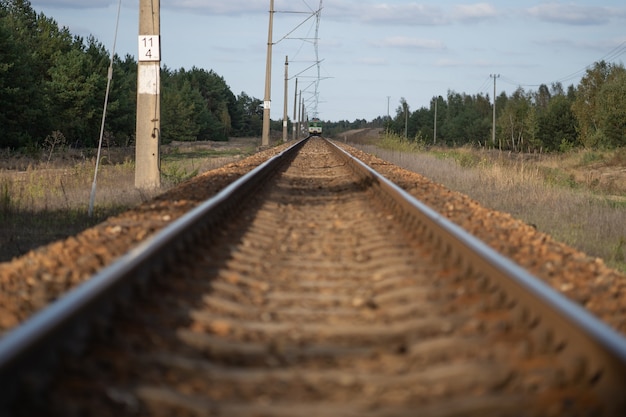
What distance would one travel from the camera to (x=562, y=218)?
1220 centimetres

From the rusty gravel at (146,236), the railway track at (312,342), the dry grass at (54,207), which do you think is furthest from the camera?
the dry grass at (54,207)

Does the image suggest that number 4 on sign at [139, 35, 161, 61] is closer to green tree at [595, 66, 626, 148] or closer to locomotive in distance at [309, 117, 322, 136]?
green tree at [595, 66, 626, 148]

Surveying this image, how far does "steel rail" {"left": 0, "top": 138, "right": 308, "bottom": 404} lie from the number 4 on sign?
9.02m

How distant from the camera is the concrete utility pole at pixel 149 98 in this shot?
1522 cm

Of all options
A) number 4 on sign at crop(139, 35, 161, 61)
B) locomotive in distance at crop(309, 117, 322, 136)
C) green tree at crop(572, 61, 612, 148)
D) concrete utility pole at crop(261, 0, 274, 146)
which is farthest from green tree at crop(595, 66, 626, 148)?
number 4 on sign at crop(139, 35, 161, 61)

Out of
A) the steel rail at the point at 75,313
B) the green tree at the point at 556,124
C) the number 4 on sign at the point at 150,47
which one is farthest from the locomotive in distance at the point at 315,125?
the steel rail at the point at 75,313

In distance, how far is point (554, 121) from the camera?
115 m

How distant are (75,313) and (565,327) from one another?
6.76 ft

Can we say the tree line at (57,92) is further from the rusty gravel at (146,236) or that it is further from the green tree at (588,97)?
the green tree at (588,97)

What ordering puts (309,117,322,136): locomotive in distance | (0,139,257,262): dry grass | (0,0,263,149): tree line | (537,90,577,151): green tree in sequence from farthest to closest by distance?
(537,90,577,151): green tree
(309,117,322,136): locomotive in distance
(0,0,263,149): tree line
(0,139,257,262): dry grass

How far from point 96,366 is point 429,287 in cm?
236

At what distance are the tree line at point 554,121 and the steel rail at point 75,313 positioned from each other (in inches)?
886

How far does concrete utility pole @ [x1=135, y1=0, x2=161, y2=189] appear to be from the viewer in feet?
49.9

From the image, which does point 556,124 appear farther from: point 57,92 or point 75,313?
point 75,313
